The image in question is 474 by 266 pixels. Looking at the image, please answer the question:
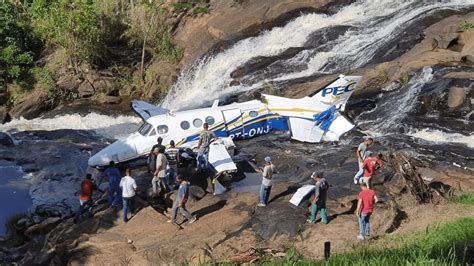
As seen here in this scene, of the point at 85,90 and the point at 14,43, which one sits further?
the point at 14,43

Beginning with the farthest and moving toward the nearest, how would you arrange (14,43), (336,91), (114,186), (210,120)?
(14,43) → (336,91) → (210,120) → (114,186)

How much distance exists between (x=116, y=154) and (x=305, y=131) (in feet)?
23.3

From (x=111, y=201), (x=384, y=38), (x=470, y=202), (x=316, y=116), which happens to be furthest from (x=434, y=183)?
(x=384, y=38)

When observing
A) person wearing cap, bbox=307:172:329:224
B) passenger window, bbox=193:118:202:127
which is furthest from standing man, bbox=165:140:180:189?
person wearing cap, bbox=307:172:329:224

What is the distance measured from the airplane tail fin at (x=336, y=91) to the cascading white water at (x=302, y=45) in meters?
6.54

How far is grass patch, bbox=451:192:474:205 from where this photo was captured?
1467 cm

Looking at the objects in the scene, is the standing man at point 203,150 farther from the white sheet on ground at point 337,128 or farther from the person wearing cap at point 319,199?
the white sheet on ground at point 337,128

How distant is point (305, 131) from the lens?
21266 millimetres

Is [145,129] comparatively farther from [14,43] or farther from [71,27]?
[14,43]

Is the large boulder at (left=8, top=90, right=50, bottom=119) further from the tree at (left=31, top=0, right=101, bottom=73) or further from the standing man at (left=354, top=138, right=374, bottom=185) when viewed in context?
the standing man at (left=354, top=138, right=374, bottom=185)

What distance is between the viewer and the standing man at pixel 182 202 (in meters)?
14.1

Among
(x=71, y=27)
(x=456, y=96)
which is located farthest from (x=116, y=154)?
(x=71, y=27)

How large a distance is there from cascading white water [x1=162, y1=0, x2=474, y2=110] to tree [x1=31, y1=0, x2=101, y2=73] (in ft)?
21.1

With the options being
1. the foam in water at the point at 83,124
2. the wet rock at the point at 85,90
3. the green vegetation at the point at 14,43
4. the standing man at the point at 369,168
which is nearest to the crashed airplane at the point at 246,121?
the foam in water at the point at 83,124
